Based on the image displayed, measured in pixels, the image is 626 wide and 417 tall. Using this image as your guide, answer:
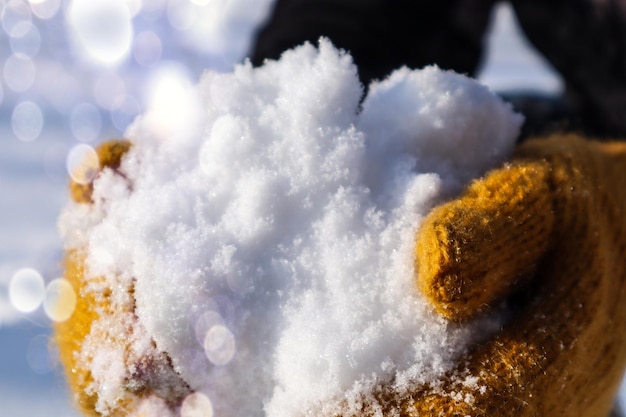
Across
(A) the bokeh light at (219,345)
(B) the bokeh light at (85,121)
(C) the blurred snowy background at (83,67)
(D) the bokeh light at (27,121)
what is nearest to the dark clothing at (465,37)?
(A) the bokeh light at (219,345)

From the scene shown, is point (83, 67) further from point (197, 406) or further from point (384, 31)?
point (197, 406)

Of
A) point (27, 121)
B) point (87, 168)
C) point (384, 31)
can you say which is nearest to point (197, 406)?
point (87, 168)

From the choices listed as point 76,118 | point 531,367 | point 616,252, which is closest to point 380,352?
point 531,367

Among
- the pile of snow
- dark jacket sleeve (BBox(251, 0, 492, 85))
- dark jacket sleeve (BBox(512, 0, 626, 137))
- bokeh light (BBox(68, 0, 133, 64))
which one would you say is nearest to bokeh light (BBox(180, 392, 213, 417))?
the pile of snow

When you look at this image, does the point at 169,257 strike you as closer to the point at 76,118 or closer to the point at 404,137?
the point at 404,137

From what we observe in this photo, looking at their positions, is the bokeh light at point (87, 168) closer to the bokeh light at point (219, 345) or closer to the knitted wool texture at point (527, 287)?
the knitted wool texture at point (527, 287)

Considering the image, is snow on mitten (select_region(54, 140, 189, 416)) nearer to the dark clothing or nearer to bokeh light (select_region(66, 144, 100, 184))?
bokeh light (select_region(66, 144, 100, 184))

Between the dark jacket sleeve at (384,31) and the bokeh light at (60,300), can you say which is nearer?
the bokeh light at (60,300)
